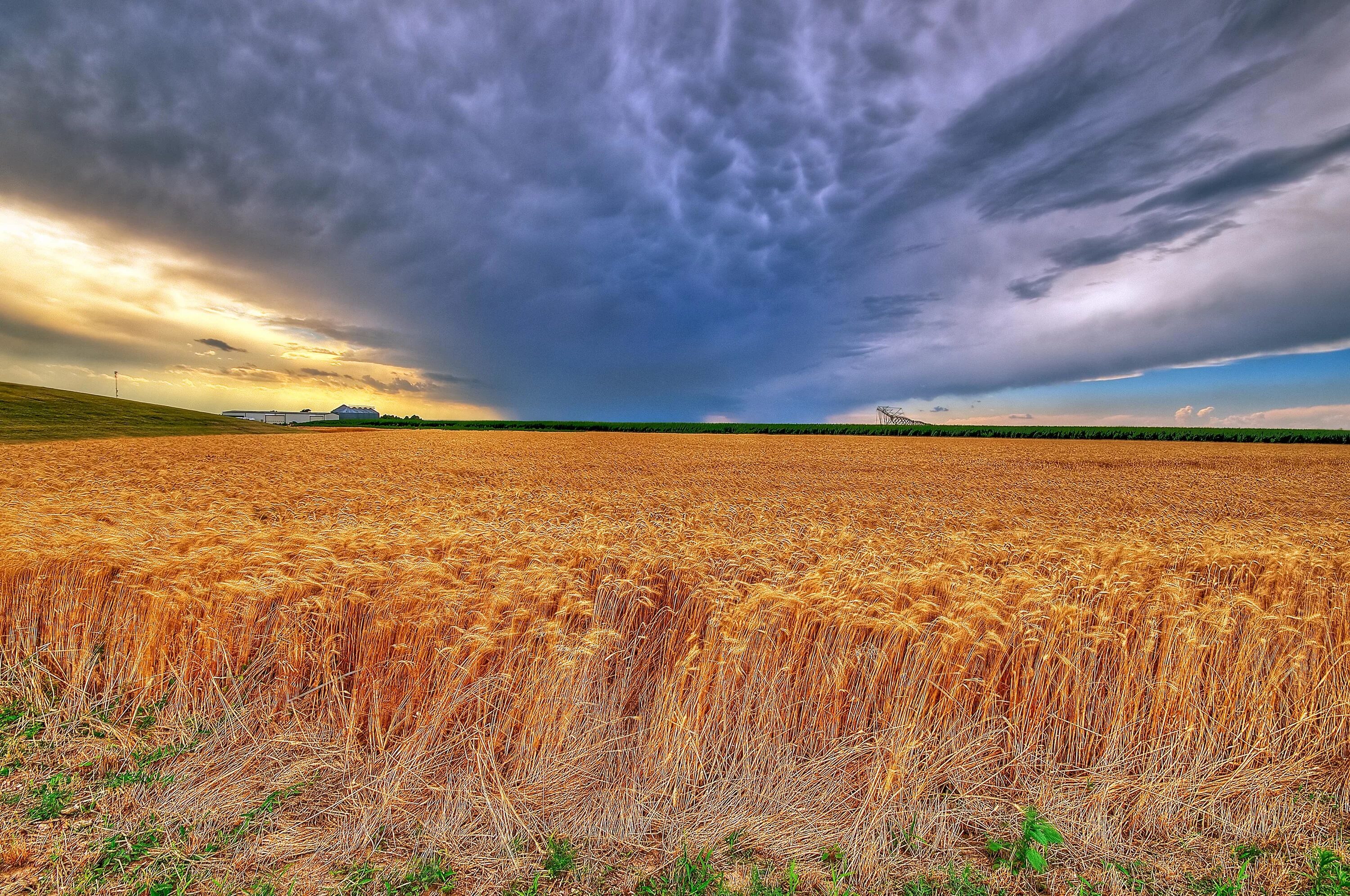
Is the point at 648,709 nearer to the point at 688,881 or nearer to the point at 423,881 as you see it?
the point at 688,881

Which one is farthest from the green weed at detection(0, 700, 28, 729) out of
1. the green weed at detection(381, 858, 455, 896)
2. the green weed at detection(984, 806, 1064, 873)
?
the green weed at detection(984, 806, 1064, 873)

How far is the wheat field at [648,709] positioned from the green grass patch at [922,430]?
75.6 meters

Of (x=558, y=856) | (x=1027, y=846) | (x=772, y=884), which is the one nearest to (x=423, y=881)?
(x=558, y=856)

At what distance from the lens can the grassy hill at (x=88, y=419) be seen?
1474 inches

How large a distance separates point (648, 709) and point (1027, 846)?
231 cm

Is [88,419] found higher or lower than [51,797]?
higher

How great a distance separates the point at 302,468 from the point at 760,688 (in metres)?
19.9

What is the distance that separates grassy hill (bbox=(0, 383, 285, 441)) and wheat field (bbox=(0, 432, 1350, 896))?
1683 inches

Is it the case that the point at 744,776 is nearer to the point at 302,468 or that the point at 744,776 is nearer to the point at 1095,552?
the point at 1095,552

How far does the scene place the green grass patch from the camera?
67688 millimetres

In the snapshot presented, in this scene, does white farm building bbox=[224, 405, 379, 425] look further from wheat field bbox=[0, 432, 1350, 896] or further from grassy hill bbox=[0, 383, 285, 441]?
wheat field bbox=[0, 432, 1350, 896]

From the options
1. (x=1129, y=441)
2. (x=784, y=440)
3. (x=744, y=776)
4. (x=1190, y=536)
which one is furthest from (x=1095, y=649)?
(x=1129, y=441)

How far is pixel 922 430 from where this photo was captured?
90562mm

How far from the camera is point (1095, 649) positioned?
3.86 m
